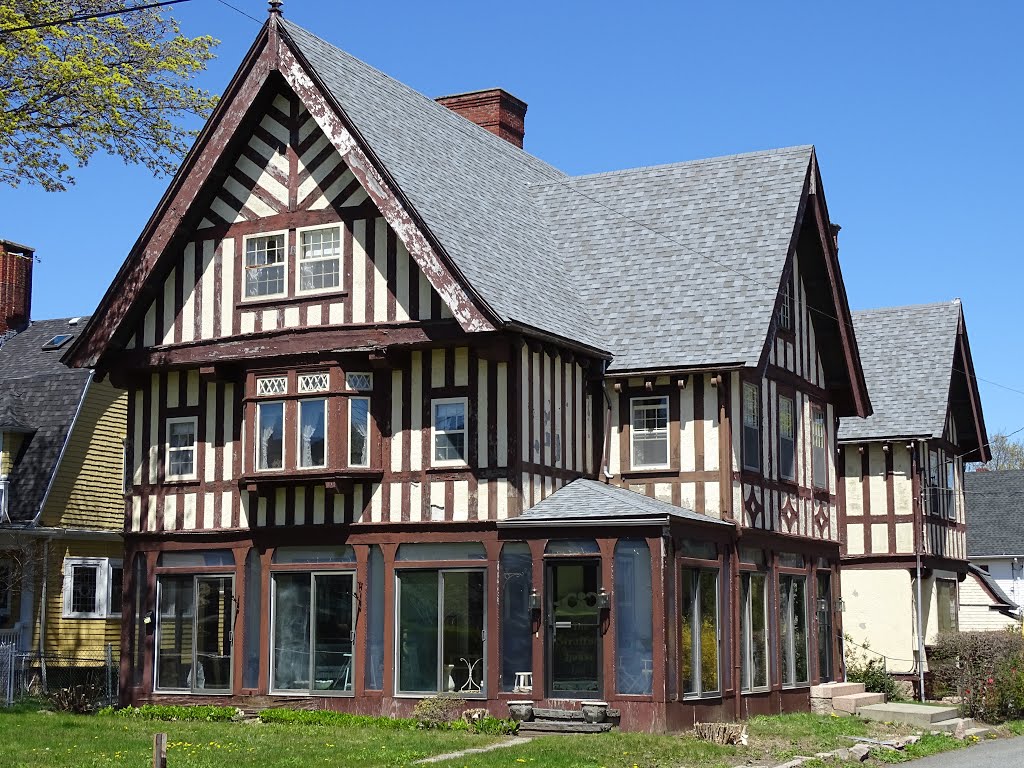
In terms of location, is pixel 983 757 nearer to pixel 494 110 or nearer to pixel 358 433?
pixel 358 433

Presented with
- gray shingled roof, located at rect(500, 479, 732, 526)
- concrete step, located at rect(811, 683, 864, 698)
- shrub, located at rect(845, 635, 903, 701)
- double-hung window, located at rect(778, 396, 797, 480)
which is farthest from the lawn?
shrub, located at rect(845, 635, 903, 701)

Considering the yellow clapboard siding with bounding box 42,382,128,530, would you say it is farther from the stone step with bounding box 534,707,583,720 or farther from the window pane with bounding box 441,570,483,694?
the stone step with bounding box 534,707,583,720

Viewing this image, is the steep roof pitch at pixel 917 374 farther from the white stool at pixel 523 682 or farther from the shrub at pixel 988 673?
the white stool at pixel 523 682

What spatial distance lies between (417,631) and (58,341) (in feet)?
62.8

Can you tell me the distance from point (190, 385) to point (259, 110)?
5.43 metres

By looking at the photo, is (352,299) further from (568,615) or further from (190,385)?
(568,615)

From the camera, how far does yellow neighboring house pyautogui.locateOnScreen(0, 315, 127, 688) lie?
3456cm

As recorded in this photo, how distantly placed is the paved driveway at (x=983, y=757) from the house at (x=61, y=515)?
20.3 m

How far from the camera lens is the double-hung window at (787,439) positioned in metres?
29.8

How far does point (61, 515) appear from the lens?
35.3 m

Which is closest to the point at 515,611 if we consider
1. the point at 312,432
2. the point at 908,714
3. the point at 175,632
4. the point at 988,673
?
the point at 312,432

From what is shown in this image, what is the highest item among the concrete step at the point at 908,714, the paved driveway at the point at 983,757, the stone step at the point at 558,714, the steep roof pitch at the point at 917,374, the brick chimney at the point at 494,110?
the brick chimney at the point at 494,110

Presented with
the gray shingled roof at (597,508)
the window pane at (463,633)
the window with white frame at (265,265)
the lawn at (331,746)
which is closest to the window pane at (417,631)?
the window pane at (463,633)

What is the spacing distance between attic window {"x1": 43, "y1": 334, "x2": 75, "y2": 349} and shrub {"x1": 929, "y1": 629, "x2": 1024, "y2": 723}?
24357 mm
